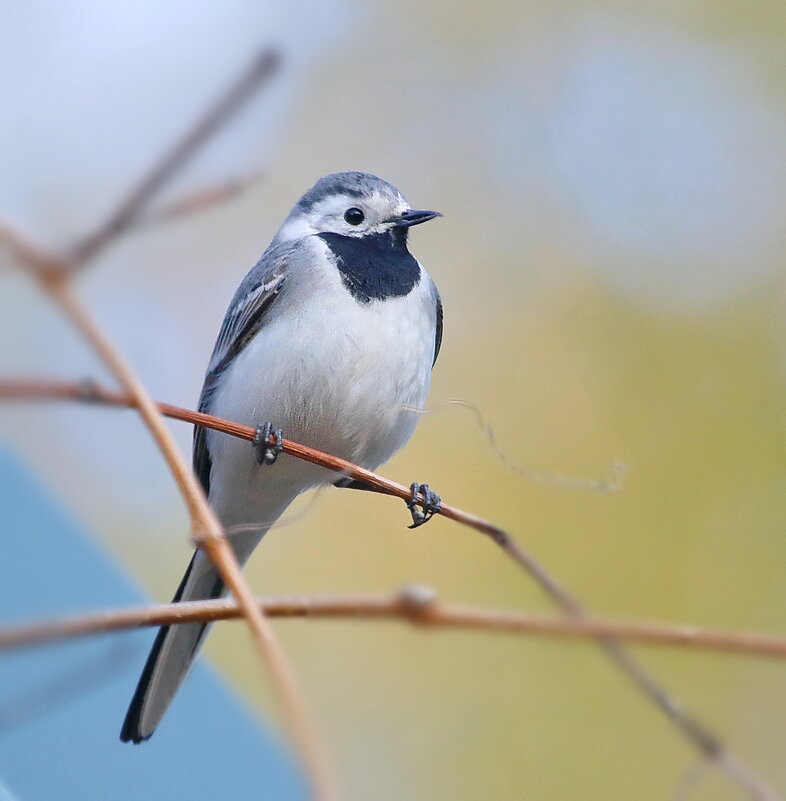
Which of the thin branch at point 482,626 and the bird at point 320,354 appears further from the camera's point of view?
the bird at point 320,354

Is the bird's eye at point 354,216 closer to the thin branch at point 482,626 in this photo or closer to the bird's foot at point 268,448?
the bird's foot at point 268,448

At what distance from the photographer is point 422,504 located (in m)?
0.75

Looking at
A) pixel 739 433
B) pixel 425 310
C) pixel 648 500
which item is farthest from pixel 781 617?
pixel 425 310

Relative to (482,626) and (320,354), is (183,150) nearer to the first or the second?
(482,626)

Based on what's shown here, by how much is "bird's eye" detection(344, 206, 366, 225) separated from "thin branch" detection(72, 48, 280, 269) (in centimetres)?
96

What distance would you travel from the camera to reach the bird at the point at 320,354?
3.71 ft

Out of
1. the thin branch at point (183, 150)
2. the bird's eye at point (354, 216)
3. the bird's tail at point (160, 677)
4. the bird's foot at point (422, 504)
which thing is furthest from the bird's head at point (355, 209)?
the thin branch at point (183, 150)

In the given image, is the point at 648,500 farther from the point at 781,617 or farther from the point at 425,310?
the point at 425,310

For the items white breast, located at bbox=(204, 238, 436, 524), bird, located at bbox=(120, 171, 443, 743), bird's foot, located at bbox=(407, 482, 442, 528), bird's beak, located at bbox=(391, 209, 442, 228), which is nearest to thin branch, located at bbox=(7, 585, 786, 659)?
bird's foot, located at bbox=(407, 482, 442, 528)

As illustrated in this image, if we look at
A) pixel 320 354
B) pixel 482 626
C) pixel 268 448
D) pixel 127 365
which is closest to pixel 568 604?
pixel 482 626

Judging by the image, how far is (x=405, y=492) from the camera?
2.08ft

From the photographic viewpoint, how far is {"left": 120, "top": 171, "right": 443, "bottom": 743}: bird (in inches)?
44.5

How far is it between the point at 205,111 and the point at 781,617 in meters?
1.03

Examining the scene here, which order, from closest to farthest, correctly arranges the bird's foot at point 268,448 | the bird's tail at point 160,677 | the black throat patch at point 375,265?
the bird's tail at point 160,677 < the bird's foot at point 268,448 < the black throat patch at point 375,265
